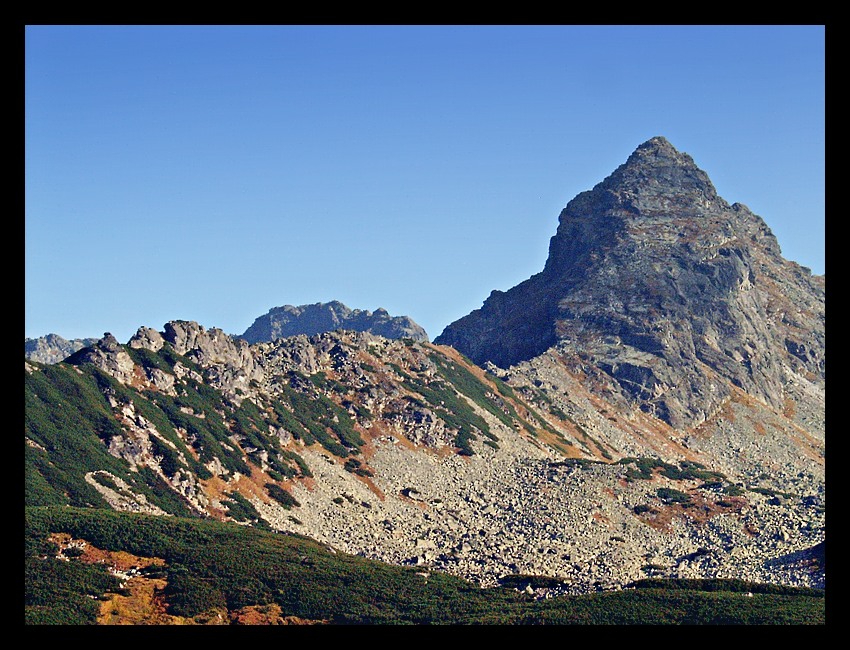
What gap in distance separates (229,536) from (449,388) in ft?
266

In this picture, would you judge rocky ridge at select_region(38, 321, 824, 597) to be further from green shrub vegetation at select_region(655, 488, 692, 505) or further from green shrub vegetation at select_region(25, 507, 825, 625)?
green shrub vegetation at select_region(25, 507, 825, 625)

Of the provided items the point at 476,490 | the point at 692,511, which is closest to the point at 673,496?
the point at 692,511

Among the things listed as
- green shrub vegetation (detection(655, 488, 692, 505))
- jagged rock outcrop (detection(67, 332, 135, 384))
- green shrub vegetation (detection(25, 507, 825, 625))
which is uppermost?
jagged rock outcrop (detection(67, 332, 135, 384))

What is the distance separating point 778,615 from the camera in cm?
6938

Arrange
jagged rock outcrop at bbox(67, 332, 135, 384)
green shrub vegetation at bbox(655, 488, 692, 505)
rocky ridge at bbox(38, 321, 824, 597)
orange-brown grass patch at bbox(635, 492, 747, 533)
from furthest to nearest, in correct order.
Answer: green shrub vegetation at bbox(655, 488, 692, 505)
orange-brown grass patch at bbox(635, 492, 747, 533)
jagged rock outcrop at bbox(67, 332, 135, 384)
rocky ridge at bbox(38, 321, 824, 597)

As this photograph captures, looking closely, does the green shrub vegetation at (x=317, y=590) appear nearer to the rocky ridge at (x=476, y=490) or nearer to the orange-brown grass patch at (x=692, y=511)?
the rocky ridge at (x=476, y=490)

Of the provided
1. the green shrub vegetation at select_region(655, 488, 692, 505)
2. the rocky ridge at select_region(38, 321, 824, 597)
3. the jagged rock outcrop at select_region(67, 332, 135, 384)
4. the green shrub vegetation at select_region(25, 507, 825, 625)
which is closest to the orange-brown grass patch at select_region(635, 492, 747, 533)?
the rocky ridge at select_region(38, 321, 824, 597)

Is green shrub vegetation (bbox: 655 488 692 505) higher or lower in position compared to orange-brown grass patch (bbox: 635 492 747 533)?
higher

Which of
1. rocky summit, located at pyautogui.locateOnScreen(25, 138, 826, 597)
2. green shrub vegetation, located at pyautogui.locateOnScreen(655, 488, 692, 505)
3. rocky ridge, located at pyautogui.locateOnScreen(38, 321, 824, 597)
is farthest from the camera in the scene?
green shrub vegetation, located at pyautogui.locateOnScreen(655, 488, 692, 505)

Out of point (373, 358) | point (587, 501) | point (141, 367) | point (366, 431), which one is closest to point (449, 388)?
point (373, 358)

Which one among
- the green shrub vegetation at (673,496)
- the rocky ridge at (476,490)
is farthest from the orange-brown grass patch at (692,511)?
the green shrub vegetation at (673,496)

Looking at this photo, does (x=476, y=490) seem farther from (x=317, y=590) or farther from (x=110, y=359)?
(x=317, y=590)

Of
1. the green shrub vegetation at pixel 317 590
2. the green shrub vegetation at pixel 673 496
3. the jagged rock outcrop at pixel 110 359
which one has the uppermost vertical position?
the jagged rock outcrop at pixel 110 359
